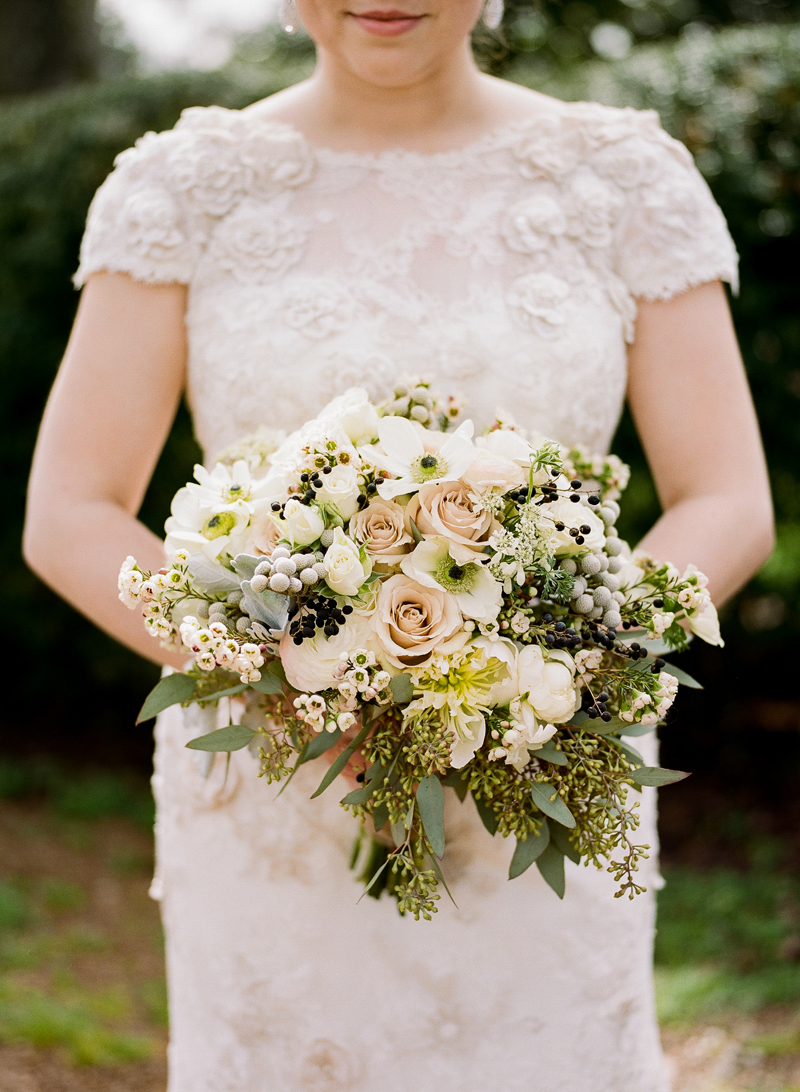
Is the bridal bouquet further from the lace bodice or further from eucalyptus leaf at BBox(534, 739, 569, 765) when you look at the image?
the lace bodice

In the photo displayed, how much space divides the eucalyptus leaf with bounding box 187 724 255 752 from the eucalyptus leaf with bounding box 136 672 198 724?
2.8 inches

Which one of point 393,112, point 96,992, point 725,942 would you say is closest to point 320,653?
point 393,112

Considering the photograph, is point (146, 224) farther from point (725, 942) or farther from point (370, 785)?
point (725, 942)

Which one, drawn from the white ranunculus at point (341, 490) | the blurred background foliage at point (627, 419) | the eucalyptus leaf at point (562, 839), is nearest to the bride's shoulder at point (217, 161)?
the white ranunculus at point (341, 490)

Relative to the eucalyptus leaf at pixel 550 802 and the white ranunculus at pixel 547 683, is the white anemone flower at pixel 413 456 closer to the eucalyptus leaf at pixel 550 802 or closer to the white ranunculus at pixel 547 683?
the white ranunculus at pixel 547 683

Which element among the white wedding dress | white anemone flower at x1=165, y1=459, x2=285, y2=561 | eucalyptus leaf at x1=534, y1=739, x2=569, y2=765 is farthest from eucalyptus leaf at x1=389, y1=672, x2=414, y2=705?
the white wedding dress

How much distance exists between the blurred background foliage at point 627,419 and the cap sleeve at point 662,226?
2.10m

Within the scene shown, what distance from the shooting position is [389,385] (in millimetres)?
2057

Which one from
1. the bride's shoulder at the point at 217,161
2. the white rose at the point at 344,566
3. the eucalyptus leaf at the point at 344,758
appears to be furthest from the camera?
the bride's shoulder at the point at 217,161

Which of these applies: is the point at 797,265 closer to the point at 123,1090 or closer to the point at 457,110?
the point at 457,110

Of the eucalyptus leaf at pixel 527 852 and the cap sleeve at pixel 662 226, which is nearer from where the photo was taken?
the eucalyptus leaf at pixel 527 852

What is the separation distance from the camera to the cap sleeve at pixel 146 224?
2.12 m

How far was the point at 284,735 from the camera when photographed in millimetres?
1630

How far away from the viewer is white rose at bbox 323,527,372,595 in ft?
4.89
